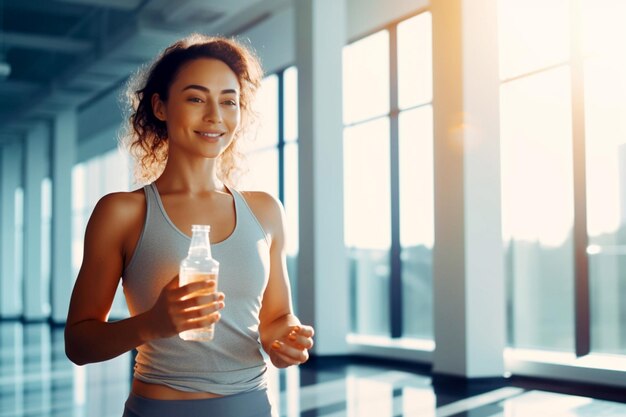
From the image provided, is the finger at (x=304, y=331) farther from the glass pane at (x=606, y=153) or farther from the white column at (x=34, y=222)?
the white column at (x=34, y=222)

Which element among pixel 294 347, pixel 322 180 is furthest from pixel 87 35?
pixel 294 347

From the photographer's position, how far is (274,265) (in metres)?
1.38

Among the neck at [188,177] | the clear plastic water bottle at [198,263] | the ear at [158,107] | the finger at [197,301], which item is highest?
the ear at [158,107]

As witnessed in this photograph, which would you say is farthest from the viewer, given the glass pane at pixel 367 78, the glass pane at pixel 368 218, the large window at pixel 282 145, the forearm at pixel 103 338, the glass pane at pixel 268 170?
the glass pane at pixel 268 170

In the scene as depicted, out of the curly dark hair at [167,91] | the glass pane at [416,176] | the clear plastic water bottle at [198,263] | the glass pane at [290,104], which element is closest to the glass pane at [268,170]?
the glass pane at [290,104]

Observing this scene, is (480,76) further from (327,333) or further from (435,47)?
(327,333)

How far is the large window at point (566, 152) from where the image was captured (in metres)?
6.13

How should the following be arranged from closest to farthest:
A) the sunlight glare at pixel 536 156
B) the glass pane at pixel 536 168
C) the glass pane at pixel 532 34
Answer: the glass pane at pixel 532 34 → the glass pane at pixel 536 168 → the sunlight glare at pixel 536 156

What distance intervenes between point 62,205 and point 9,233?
15.6 ft

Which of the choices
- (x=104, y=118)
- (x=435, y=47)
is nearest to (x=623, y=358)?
(x=435, y=47)

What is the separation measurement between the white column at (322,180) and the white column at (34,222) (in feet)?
→ 36.0

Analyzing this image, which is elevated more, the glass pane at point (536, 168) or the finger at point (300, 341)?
the glass pane at point (536, 168)

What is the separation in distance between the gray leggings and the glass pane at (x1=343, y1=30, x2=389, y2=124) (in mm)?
7345

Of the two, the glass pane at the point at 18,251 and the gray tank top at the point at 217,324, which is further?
the glass pane at the point at 18,251
